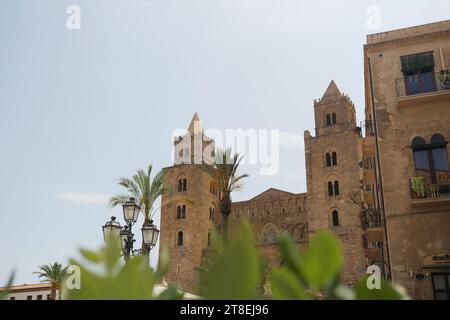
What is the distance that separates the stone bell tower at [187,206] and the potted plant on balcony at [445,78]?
1089 inches

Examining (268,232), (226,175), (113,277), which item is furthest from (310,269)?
(268,232)

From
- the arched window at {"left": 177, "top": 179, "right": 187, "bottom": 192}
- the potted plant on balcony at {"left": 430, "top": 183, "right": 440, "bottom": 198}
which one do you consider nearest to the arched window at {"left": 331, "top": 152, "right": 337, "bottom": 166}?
the arched window at {"left": 177, "top": 179, "right": 187, "bottom": 192}

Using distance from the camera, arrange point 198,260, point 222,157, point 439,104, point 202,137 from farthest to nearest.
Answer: point 202,137, point 198,260, point 222,157, point 439,104

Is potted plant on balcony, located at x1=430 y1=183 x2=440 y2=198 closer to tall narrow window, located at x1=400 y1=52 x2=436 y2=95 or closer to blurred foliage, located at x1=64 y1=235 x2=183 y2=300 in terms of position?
tall narrow window, located at x1=400 y1=52 x2=436 y2=95

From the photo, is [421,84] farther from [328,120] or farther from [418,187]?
[328,120]

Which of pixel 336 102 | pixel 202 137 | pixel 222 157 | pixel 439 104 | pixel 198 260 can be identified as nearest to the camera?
pixel 439 104

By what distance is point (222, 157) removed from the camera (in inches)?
1092

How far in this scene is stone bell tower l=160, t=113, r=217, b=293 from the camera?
140ft
